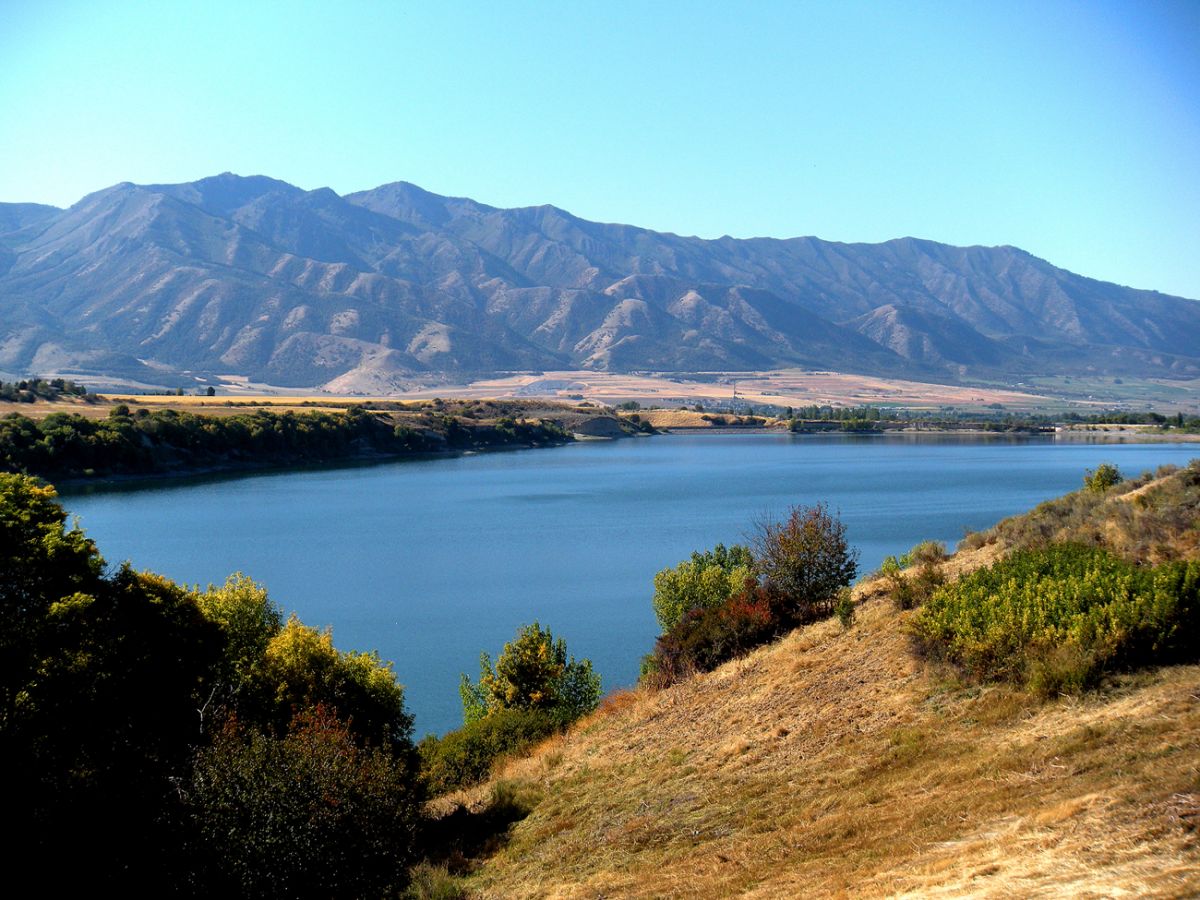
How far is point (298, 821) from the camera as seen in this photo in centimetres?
1014

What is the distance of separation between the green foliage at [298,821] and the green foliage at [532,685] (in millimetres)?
8913

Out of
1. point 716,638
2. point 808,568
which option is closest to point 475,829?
point 716,638

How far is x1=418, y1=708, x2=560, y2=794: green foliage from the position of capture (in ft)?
52.1

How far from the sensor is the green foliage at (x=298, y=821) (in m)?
9.81

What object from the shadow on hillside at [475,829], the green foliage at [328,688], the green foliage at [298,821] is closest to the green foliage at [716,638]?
the green foliage at [328,688]

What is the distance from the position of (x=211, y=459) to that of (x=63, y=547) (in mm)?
70711

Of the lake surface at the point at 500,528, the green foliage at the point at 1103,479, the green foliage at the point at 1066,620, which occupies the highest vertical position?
the green foliage at the point at 1103,479

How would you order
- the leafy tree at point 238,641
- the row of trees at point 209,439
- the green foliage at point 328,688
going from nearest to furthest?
the leafy tree at point 238,641, the green foliage at point 328,688, the row of trees at point 209,439

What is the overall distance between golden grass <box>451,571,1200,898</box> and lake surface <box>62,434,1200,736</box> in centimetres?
988

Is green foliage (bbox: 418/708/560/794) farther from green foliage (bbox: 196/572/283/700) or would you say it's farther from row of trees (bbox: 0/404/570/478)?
row of trees (bbox: 0/404/570/478)

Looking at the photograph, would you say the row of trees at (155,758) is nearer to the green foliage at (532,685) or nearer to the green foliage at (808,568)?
the green foliage at (532,685)

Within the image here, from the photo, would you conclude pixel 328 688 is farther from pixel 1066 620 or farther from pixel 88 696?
pixel 1066 620

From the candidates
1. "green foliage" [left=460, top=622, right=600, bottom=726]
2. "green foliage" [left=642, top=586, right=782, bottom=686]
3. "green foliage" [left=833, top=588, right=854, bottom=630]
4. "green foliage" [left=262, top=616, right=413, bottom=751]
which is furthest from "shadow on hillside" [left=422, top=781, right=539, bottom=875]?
"green foliage" [left=460, top=622, right=600, bottom=726]

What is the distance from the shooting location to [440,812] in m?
13.8
